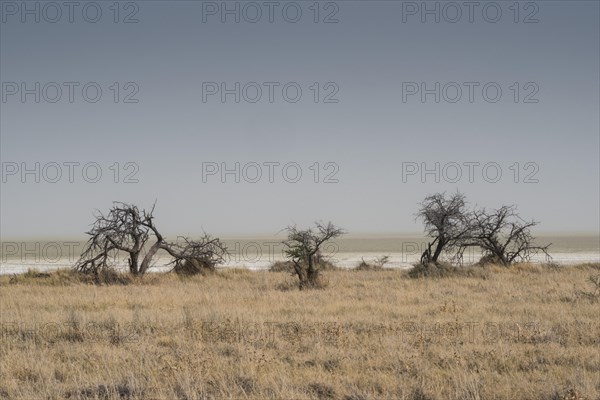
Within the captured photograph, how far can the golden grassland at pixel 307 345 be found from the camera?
7.03 metres

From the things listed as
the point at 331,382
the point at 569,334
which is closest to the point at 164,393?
the point at 331,382

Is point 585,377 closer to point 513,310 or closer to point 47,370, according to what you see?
point 513,310

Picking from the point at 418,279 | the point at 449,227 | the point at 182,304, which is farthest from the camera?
the point at 449,227

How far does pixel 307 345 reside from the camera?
9461 millimetres

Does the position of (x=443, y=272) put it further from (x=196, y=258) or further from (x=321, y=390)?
(x=321, y=390)

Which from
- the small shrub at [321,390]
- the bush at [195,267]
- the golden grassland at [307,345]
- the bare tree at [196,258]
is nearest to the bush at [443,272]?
the golden grassland at [307,345]

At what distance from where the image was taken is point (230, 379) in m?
7.43

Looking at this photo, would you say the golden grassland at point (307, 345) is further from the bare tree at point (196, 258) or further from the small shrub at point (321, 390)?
the bare tree at point (196, 258)

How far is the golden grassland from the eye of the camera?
23.1 ft

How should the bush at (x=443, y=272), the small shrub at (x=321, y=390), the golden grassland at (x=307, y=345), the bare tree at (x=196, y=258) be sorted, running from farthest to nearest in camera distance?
1. the bare tree at (x=196, y=258)
2. the bush at (x=443, y=272)
3. the golden grassland at (x=307, y=345)
4. the small shrub at (x=321, y=390)

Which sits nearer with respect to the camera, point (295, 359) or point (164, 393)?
point (164, 393)

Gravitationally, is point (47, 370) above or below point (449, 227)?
below

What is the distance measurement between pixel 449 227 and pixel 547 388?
20540 millimetres

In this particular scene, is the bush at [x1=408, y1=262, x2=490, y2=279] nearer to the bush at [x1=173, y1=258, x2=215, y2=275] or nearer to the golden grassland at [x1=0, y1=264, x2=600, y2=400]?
the golden grassland at [x1=0, y1=264, x2=600, y2=400]
